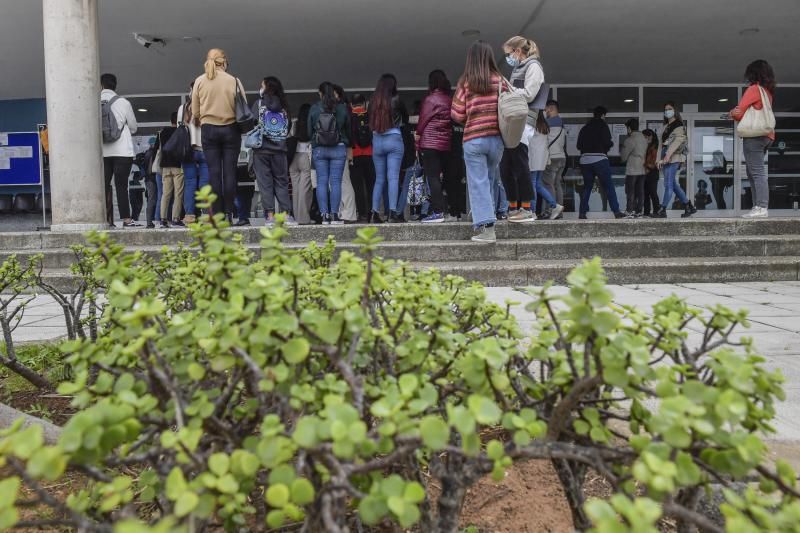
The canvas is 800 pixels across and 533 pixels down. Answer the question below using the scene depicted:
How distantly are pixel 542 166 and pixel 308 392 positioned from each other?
9236mm

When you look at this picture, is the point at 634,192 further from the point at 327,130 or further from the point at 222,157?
the point at 222,157

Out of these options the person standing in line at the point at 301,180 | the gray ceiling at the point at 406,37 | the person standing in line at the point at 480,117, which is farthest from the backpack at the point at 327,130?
the gray ceiling at the point at 406,37

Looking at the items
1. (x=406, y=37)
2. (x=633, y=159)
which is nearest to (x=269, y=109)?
(x=406, y=37)

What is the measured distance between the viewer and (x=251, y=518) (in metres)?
1.55

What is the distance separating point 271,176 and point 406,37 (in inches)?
214

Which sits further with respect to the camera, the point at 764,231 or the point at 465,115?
the point at 764,231

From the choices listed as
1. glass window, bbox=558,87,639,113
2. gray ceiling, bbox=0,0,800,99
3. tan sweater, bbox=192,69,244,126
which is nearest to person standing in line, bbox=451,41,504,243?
tan sweater, bbox=192,69,244,126

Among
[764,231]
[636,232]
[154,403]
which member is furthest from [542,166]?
[154,403]

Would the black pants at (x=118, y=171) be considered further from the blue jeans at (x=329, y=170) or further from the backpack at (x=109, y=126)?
the blue jeans at (x=329, y=170)

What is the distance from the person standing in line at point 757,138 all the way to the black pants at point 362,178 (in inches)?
194

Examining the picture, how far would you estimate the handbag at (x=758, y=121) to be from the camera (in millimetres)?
7820

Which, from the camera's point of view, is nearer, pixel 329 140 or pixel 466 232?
pixel 466 232

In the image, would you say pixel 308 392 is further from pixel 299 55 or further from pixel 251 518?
pixel 299 55

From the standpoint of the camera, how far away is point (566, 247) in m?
6.96
